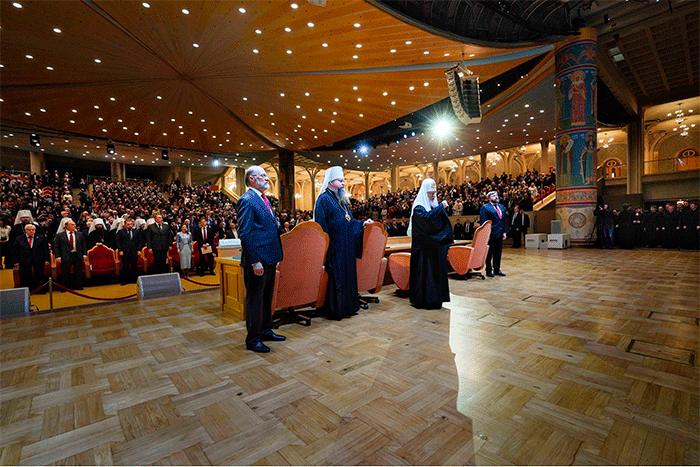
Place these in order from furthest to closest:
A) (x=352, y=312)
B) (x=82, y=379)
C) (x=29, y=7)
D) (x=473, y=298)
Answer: (x=29, y=7) < (x=473, y=298) < (x=352, y=312) < (x=82, y=379)

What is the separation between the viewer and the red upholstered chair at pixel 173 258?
7.05m

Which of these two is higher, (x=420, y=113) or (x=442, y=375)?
(x=420, y=113)

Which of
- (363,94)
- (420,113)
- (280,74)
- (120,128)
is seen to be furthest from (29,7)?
(420,113)

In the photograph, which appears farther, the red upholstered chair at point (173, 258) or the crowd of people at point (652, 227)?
the crowd of people at point (652, 227)

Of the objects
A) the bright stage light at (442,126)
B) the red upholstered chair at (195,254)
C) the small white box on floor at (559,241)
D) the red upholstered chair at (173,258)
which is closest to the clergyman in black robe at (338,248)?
the red upholstered chair at (195,254)

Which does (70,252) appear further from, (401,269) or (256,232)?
(401,269)

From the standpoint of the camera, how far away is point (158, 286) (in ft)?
14.3

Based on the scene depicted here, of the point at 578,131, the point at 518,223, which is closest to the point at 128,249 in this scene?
the point at 518,223

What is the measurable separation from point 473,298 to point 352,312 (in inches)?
65.9

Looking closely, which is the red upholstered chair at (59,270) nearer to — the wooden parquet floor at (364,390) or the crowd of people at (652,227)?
the wooden parquet floor at (364,390)

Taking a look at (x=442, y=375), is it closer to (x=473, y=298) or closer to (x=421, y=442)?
(x=421, y=442)

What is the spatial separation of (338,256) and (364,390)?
1.53 metres

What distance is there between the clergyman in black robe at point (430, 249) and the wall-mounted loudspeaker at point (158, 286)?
3.35 m

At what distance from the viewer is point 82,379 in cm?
196
